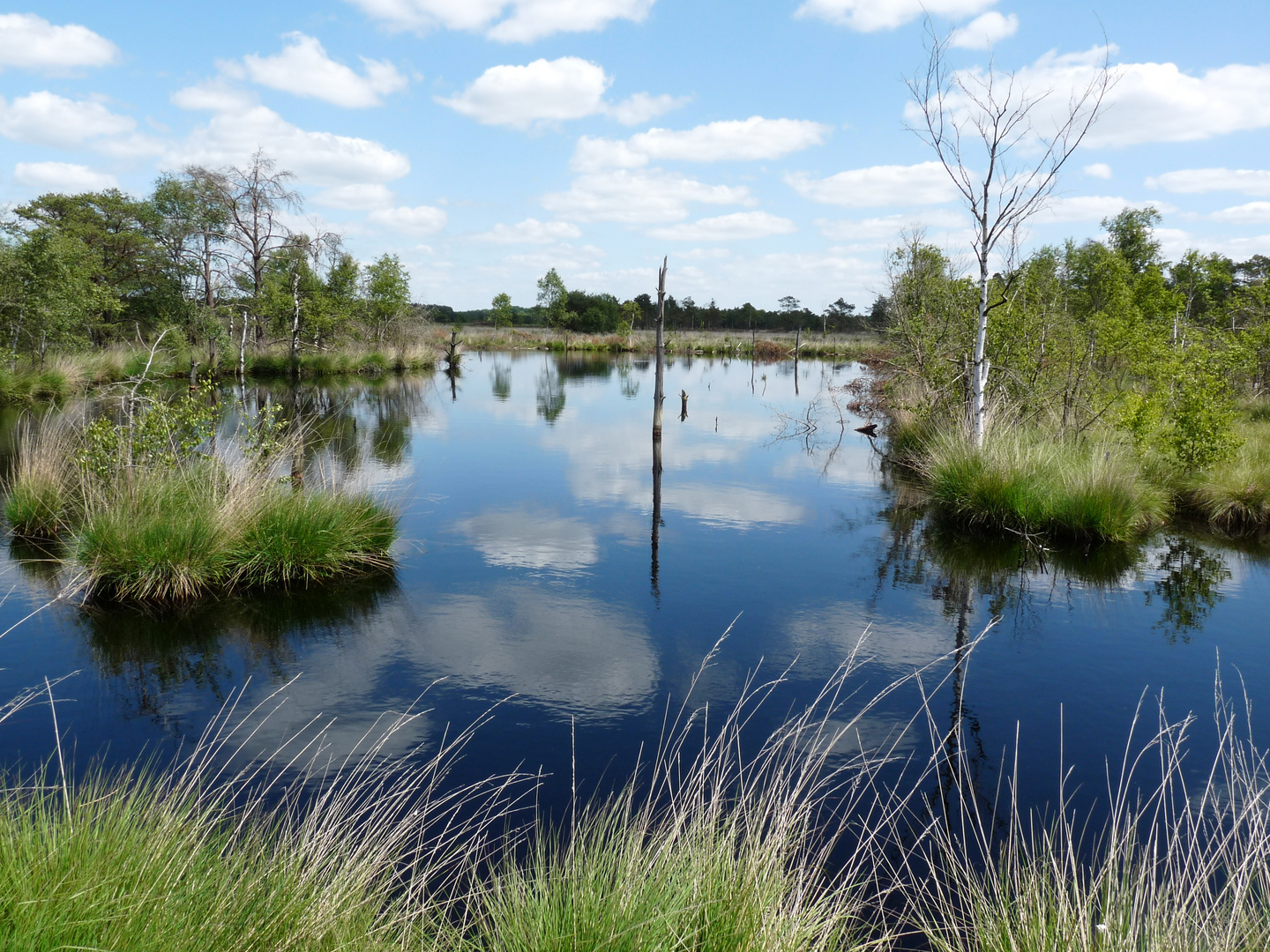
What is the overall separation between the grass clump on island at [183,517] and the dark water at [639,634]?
343 millimetres

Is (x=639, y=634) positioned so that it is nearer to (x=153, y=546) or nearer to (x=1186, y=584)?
(x=153, y=546)

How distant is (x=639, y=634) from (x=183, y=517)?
4390 millimetres

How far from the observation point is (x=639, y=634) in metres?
7.06

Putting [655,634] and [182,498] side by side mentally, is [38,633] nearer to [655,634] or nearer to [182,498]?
[182,498]

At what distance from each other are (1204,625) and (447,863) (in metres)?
7.44

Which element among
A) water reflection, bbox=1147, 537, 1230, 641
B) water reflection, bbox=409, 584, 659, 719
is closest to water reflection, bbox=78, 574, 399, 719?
water reflection, bbox=409, 584, 659, 719

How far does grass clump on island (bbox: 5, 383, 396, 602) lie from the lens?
727 cm

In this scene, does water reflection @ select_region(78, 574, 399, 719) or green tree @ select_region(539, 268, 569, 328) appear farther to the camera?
green tree @ select_region(539, 268, 569, 328)

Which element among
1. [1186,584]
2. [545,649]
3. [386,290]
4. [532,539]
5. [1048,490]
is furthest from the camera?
[386,290]

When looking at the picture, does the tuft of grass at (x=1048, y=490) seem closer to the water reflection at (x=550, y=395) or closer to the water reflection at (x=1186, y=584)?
the water reflection at (x=1186, y=584)

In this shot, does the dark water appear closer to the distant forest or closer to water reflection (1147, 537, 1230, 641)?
water reflection (1147, 537, 1230, 641)

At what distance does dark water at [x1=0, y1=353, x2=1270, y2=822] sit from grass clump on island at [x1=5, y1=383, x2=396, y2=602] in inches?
13.5

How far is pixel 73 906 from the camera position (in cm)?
231

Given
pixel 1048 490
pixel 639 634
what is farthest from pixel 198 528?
pixel 1048 490
